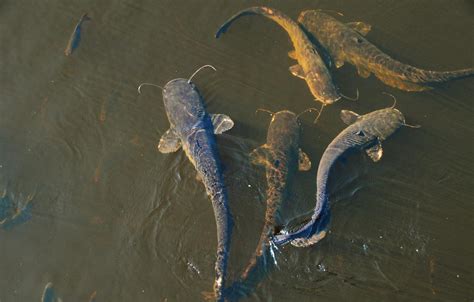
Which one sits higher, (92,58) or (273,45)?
(273,45)

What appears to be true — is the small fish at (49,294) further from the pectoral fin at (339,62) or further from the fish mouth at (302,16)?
the fish mouth at (302,16)

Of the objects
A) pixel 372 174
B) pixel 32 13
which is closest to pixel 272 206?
pixel 372 174

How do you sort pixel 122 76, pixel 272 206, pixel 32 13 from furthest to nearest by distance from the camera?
1. pixel 32 13
2. pixel 122 76
3. pixel 272 206

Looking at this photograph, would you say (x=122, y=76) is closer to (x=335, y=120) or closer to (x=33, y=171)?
(x=33, y=171)

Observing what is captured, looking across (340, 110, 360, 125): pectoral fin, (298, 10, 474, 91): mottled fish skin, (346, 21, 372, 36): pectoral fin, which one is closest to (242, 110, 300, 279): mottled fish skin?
(340, 110, 360, 125): pectoral fin

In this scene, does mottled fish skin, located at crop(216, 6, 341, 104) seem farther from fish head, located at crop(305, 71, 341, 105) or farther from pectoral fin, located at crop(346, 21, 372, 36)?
pectoral fin, located at crop(346, 21, 372, 36)

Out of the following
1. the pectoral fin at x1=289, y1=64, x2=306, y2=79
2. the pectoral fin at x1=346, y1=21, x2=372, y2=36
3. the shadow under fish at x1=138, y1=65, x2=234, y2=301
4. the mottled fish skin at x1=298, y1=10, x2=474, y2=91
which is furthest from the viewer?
the pectoral fin at x1=346, y1=21, x2=372, y2=36
